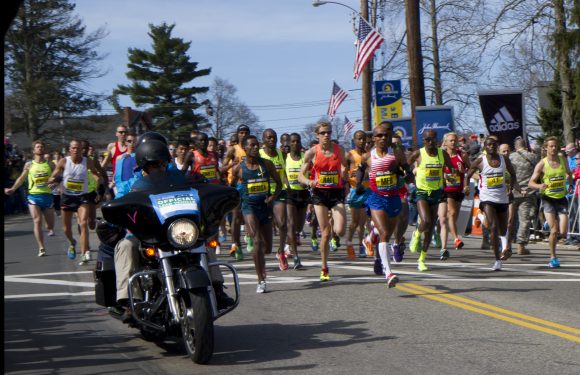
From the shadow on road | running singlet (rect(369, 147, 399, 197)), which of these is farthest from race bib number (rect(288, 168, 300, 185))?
the shadow on road

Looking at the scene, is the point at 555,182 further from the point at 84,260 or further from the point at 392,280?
the point at 84,260

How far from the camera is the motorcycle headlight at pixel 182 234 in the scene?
24.5 ft

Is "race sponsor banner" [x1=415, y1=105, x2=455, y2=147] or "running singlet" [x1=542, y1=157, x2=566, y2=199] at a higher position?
"race sponsor banner" [x1=415, y1=105, x2=455, y2=147]


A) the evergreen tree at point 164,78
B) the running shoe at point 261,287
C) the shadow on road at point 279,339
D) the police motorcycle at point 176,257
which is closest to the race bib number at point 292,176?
the running shoe at point 261,287

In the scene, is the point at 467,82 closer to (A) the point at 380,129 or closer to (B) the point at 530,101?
(B) the point at 530,101

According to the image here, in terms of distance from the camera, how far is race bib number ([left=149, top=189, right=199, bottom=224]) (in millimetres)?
7559

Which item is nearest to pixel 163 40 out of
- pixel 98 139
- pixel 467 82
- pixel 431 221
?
pixel 98 139

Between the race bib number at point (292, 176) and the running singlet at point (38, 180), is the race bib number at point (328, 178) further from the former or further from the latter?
the running singlet at point (38, 180)

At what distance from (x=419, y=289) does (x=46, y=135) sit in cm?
5117

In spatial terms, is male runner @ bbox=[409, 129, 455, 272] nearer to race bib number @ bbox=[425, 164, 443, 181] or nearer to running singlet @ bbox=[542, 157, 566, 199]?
race bib number @ bbox=[425, 164, 443, 181]

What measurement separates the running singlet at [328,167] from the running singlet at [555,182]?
3.38 meters

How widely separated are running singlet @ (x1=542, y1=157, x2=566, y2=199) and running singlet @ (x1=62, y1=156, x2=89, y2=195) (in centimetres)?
701

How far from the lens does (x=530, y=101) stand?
213 ft

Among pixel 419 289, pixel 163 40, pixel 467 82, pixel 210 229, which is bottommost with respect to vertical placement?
pixel 419 289
